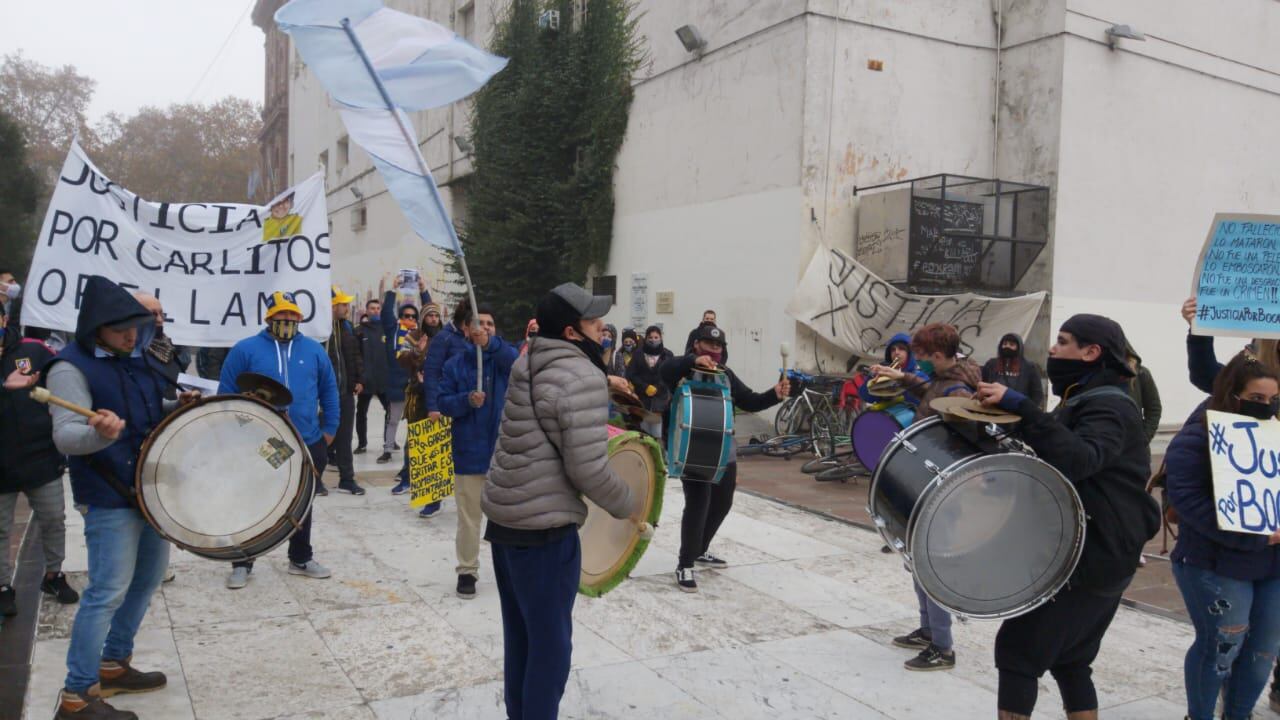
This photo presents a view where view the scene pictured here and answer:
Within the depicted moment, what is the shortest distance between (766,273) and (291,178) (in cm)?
3551

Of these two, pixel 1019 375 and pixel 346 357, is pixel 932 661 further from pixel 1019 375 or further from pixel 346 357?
pixel 346 357

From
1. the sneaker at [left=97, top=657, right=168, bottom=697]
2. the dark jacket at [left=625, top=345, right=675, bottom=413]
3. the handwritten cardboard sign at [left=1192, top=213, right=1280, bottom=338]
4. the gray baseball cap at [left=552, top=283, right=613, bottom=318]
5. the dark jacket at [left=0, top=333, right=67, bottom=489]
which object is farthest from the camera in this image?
the dark jacket at [left=625, top=345, right=675, bottom=413]

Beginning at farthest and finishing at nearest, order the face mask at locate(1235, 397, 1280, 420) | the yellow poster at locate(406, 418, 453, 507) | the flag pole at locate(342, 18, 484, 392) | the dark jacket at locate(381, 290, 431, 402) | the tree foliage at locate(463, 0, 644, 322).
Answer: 1. the tree foliage at locate(463, 0, 644, 322)
2. the dark jacket at locate(381, 290, 431, 402)
3. the yellow poster at locate(406, 418, 453, 507)
4. the flag pole at locate(342, 18, 484, 392)
5. the face mask at locate(1235, 397, 1280, 420)

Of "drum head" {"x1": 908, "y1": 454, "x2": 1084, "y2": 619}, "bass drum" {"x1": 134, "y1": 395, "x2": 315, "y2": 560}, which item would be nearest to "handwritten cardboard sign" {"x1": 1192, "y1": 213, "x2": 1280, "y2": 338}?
"drum head" {"x1": 908, "y1": 454, "x2": 1084, "y2": 619}

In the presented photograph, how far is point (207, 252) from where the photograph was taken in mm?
6578

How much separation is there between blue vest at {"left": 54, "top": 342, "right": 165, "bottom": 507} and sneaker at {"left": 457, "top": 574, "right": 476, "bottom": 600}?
7.97 ft

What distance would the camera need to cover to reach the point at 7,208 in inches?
1195

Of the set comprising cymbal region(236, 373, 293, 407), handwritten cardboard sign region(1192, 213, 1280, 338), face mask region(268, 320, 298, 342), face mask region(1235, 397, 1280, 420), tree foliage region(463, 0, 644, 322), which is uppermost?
tree foliage region(463, 0, 644, 322)

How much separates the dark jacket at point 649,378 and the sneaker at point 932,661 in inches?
91.6

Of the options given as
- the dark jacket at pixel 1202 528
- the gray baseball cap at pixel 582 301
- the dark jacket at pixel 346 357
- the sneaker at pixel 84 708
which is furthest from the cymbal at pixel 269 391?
the dark jacket at pixel 346 357

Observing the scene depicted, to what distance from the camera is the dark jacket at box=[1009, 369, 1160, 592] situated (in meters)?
3.13

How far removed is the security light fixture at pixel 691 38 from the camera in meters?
15.9

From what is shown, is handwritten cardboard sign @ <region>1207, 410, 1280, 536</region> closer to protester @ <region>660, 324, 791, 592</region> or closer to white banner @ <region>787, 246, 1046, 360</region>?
protester @ <region>660, 324, 791, 592</region>

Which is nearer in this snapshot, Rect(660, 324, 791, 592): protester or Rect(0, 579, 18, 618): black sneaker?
Rect(0, 579, 18, 618): black sneaker
